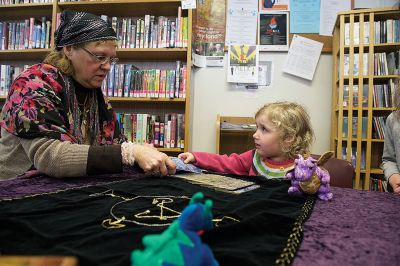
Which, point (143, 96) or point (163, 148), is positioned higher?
point (143, 96)

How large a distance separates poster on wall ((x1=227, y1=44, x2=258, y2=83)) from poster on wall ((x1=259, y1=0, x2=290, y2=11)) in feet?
1.22

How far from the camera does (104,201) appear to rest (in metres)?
0.74

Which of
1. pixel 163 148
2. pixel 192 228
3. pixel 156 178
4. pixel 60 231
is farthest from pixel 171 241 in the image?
pixel 163 148

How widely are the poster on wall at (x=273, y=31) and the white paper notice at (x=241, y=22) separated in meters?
0.06

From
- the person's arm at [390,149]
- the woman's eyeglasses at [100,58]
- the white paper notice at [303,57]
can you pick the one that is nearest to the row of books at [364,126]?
the white paper notice at [303,57]

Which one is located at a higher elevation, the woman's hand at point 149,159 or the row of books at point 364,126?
the row of books at point 364,126

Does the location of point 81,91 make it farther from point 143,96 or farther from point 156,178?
point 143,96

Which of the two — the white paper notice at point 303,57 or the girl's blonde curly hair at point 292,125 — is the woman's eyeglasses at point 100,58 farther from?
the white paper notice at point 303,57

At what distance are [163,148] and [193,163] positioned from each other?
3.89 ft

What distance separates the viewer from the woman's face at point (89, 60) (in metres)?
1.27

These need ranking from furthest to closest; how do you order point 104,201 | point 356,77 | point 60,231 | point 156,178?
point 356,77 → point 156,178 → point 104,201 → point 60,231

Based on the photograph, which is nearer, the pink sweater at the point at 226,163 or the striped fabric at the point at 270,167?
the striped fabric at the point at 270,167

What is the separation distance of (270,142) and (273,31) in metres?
1.72

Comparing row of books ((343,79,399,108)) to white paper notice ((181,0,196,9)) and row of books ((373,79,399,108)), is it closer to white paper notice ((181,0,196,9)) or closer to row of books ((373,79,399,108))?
row of books ((373,79,399,108))
